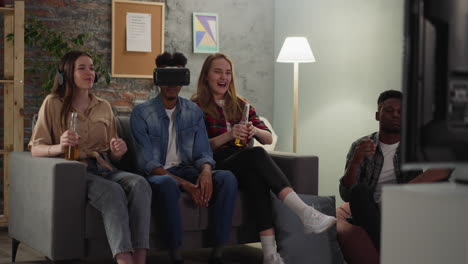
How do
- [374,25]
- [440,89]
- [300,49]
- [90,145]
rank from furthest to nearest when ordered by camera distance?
[300,49] → [374,25] → [90,145] → [440,89]

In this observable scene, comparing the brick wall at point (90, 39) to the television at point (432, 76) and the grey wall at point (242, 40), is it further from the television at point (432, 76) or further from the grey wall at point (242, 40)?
the television at point (432, 76)

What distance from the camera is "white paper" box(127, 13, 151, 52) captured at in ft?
17.9

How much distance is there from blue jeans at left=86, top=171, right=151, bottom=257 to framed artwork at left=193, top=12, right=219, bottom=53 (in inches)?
100

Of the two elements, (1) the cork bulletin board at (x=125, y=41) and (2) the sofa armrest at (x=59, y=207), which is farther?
(1) the cork bulletin board at (x=125, y=41)

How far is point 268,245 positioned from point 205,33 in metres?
2.64

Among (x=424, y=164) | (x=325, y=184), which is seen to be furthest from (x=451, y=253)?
(x=325, y=184)

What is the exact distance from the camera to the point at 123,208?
125 inches

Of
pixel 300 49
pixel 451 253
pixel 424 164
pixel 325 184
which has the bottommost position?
pixel 325 184

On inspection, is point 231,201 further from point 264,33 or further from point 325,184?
point 264,33

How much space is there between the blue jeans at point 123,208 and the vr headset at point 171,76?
21.0 inches

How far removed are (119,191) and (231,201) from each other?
2.00ft

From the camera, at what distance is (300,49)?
→ 5199 mm

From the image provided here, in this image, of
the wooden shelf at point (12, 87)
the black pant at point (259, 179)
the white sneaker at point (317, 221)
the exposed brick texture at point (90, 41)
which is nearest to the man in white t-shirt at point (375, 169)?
the white sneaker at point (317, 221)

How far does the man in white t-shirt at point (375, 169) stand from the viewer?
323 centimetres
